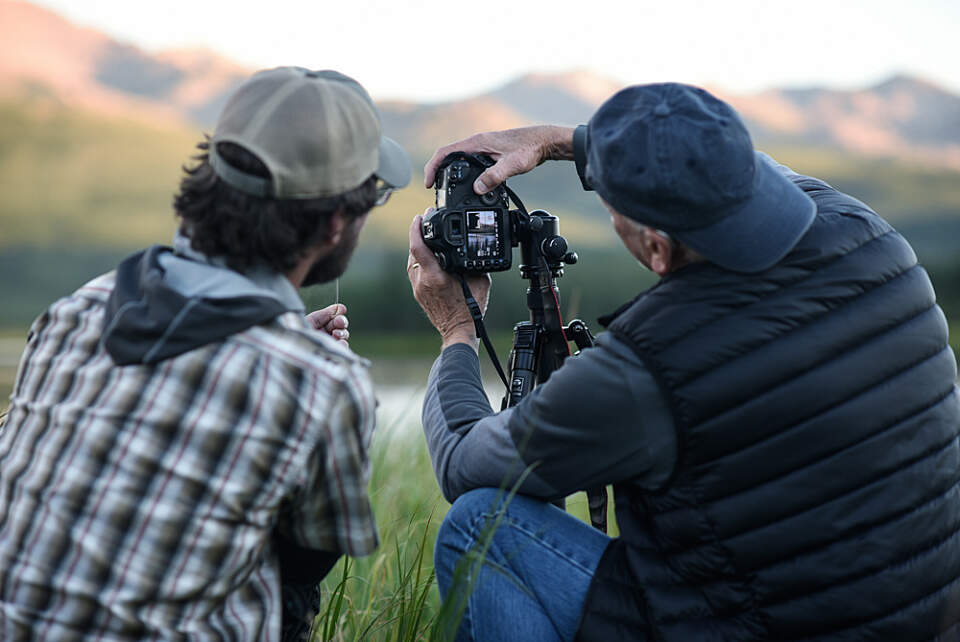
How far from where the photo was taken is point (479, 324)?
210 cm

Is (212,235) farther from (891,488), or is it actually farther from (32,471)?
(891,488)

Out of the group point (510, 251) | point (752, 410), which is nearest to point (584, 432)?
point (752, 410)

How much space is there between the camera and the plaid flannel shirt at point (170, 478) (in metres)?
1.30

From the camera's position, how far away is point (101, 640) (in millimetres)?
1297

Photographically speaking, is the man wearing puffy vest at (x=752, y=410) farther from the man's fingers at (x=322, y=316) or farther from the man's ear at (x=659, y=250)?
the man's fingers at (x=322, y=316)

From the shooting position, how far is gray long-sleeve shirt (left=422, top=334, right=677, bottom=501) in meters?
1.50

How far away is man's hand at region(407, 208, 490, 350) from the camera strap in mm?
21

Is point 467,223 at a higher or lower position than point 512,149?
lower

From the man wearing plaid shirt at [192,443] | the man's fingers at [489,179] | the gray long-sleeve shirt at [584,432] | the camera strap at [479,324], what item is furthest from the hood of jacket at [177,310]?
the man's fingers at [489,179]

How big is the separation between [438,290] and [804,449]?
101 centimetres

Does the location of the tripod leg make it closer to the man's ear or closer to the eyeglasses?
the man's ear

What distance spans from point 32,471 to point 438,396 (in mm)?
833

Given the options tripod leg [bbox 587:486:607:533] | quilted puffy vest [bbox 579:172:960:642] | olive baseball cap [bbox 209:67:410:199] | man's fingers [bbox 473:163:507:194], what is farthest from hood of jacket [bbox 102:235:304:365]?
tripod leg [bbox 587:486:607:533]

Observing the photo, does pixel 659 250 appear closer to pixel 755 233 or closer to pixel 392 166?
pixel 755 233
